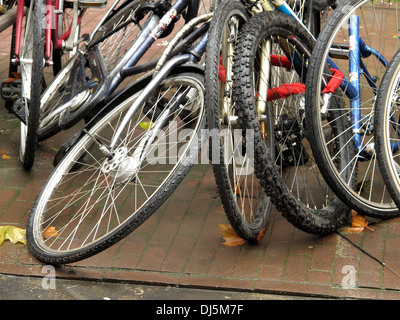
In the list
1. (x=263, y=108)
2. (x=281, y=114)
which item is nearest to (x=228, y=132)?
(x=263, y=108)

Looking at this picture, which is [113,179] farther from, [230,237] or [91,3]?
[91,3]

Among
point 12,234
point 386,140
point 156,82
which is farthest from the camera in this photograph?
point 12,234

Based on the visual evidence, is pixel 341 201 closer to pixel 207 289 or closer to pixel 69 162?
pixel 207 289

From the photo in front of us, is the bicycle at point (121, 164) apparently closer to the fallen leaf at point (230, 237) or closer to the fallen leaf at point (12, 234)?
the fallen leaf at point (12, 234)

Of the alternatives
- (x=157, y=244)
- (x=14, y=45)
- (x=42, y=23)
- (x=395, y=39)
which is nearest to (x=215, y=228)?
(x=157, y=244)

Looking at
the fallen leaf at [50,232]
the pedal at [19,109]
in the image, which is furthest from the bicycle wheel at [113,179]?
the pedal at [19,109]

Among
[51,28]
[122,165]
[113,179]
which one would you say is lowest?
[113,179]

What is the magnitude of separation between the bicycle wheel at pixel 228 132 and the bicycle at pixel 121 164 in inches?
7.0

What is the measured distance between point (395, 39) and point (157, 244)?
3.95m

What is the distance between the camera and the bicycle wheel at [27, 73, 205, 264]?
4246 mm

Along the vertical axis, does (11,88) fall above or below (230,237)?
above

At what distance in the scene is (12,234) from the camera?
4.77 metres

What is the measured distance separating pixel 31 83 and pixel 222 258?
65.4 inches

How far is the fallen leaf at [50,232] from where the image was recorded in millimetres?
4719
